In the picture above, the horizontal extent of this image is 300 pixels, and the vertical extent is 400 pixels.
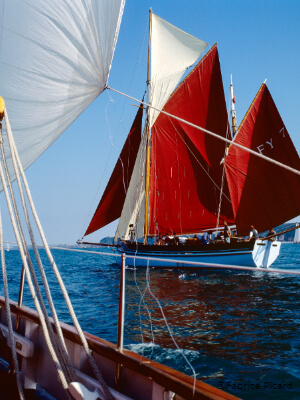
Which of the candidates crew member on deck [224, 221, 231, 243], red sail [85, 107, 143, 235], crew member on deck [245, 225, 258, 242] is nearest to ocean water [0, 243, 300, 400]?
crew member on deck [245, 225, 258, 242]

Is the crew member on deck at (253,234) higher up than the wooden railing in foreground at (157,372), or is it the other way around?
the crew member on deck at (253,234)

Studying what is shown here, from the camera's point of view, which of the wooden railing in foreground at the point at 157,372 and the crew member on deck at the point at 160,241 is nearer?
the wooden railing in foreground at the point at 157,372

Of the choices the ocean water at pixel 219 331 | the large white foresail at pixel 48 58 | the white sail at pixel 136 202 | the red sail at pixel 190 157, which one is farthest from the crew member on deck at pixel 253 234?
the large white foresail at pixel 48 58

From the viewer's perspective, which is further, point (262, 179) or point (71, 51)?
point (262, 179)

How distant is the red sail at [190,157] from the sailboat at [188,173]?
76 millimetres

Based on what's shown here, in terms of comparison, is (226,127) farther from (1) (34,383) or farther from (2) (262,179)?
(1) (34,383)

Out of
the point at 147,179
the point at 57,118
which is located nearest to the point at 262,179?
the point at 147,179

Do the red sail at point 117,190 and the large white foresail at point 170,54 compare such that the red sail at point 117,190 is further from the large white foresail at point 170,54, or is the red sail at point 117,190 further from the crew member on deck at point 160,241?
the large white foresail at point 170,54

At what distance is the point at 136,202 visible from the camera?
2712 cm

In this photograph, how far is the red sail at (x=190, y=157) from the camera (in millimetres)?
26297

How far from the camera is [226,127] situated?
88.4ft

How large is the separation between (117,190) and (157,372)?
25.7 m

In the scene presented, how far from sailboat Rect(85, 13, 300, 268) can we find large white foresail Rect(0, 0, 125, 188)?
19822mm

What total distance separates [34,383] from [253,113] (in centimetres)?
2258
